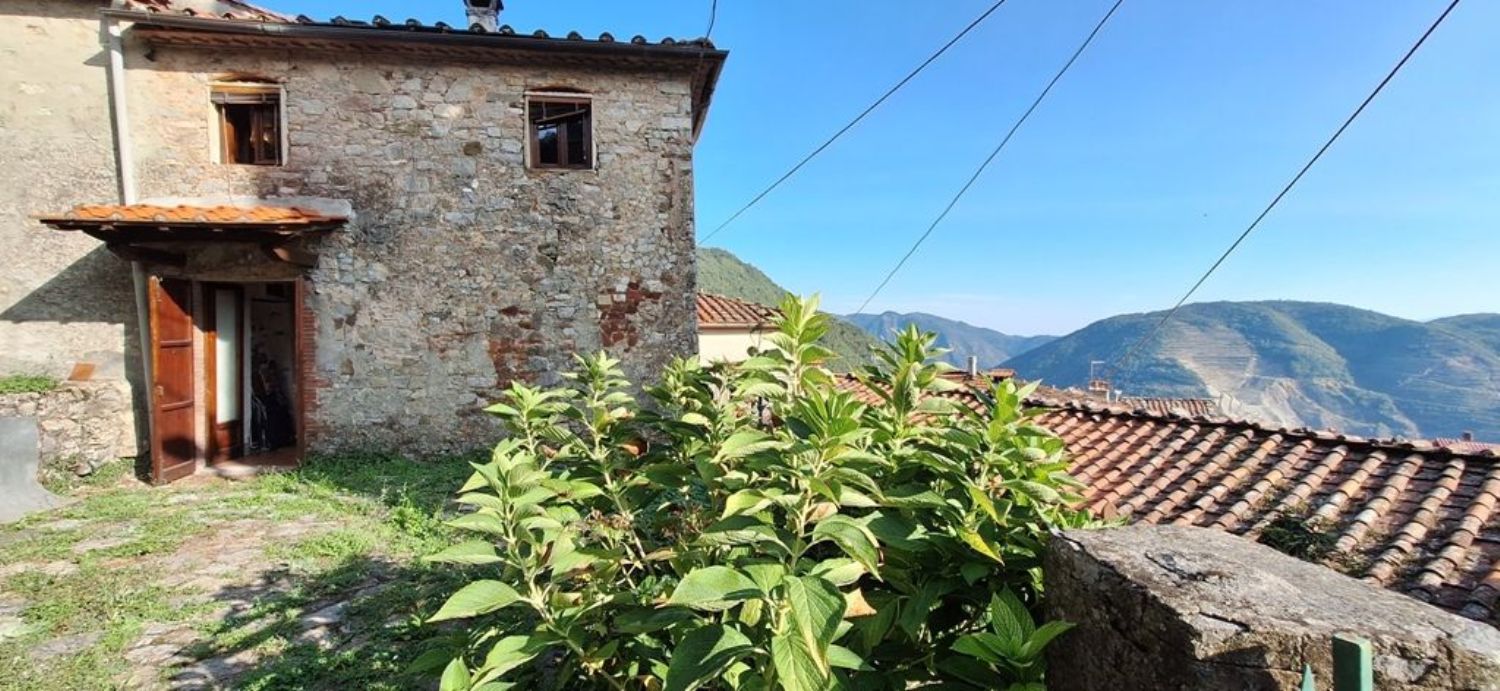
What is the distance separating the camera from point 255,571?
14.1 ft

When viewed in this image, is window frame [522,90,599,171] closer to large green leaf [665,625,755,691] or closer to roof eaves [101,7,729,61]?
roof eaves [101,7,729,61]

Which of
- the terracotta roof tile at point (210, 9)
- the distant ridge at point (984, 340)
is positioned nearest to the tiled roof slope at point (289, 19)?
the terracotta roof tile at point (210, 9)

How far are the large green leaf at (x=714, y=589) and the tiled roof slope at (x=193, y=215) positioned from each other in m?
7.34

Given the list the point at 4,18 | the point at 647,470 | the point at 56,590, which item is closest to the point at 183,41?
the point at 4,18

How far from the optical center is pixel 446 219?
7.44 meters

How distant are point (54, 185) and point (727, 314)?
1372 cm

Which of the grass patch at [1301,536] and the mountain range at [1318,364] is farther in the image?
the mountain range at [1318,364]

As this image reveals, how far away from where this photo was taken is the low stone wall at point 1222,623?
995 millimetres

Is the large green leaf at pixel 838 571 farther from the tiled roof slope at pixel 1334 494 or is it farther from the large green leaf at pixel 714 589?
the tiled roof slope at pixel 1334 494

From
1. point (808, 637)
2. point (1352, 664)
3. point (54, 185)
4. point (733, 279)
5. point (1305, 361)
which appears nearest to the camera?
point (1352, 664)

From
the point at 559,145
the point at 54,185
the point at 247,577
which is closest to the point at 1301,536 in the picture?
the point at 247,577

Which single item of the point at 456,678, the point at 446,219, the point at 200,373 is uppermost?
→ the point at 446,219

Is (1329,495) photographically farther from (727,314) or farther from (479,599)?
(727,314)

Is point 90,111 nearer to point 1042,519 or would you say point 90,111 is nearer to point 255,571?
point 255,571
